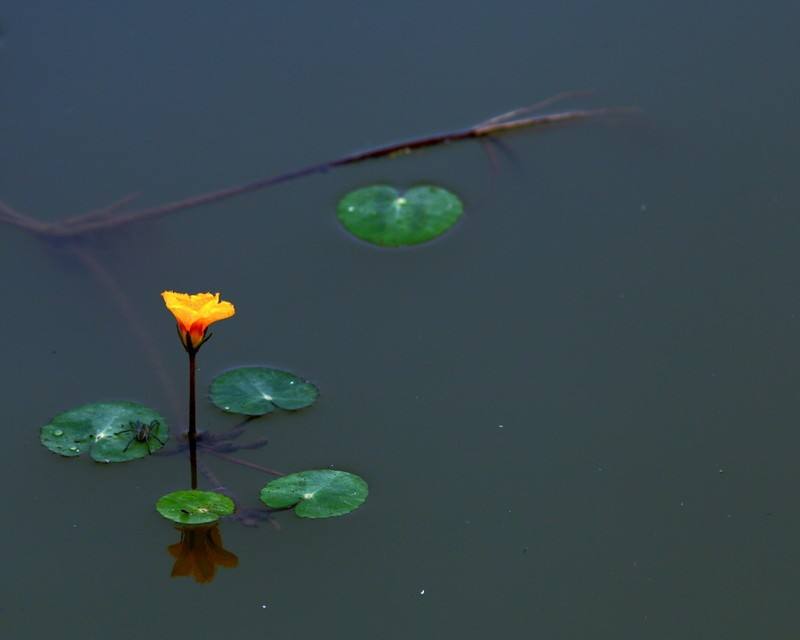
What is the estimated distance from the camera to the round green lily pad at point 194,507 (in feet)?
7.06

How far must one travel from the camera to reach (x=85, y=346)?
2.53 meters

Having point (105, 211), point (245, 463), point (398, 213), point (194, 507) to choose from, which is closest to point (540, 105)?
point (398, 213)

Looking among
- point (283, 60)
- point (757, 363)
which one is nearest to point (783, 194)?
point (757, 363)

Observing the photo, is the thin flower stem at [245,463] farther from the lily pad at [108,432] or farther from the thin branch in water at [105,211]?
the thin branch in water at [105,211]

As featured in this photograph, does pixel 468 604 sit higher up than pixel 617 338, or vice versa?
pixel 617 338

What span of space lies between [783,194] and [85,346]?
1.60m

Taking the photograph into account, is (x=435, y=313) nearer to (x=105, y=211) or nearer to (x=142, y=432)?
(x=142, y=432)

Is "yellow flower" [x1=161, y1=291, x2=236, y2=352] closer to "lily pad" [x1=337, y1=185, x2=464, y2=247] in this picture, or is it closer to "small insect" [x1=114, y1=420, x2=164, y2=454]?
"small insect" [x1=114, y1=420, x2=164, y2=454]

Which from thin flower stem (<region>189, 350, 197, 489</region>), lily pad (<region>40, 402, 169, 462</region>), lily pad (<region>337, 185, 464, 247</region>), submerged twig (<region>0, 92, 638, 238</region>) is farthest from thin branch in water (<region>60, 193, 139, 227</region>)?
thin flower stem (<region>189, 350, 197, 489</region>)

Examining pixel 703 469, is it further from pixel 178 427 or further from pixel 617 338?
pixel 178 427

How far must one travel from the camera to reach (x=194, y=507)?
2.16 meters

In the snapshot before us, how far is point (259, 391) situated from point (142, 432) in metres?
0.23

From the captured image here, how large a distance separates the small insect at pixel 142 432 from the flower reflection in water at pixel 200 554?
187 mm

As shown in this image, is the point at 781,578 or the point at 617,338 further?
the point at 617,338
